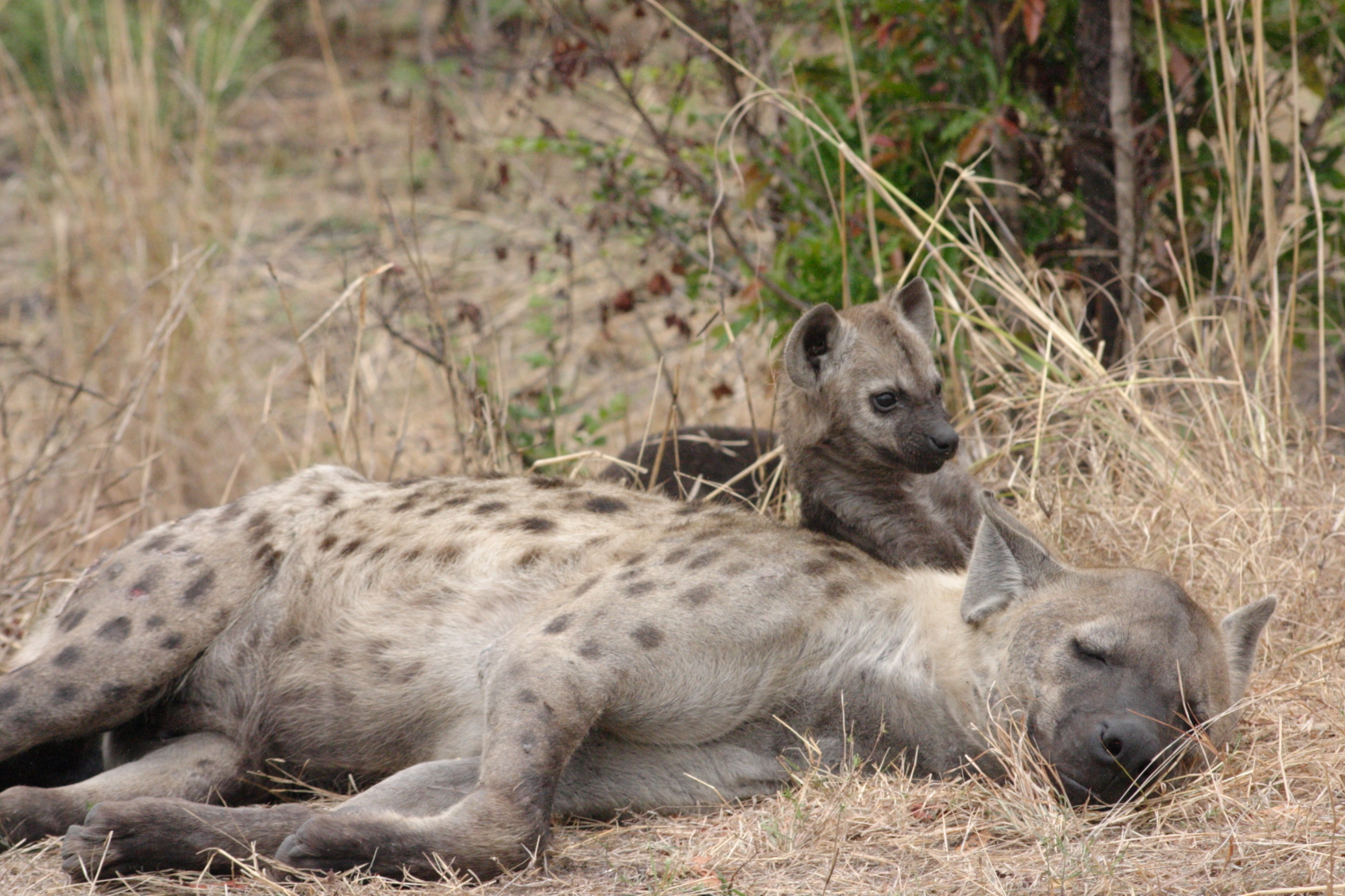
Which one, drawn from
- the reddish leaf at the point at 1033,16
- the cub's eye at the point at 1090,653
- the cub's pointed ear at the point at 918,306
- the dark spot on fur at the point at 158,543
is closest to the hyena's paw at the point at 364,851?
the dark spot on fur at the point at 158,543

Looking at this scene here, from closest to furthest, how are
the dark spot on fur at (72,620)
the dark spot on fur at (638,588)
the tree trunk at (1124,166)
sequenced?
the dark spot on fur at (638,588), the dark spot on fur at (72,620), the tree trunk at (1124,166)

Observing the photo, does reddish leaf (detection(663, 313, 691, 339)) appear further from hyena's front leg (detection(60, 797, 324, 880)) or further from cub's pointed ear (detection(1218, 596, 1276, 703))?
hyena's front leg (detection(60, 797, 324, 880))

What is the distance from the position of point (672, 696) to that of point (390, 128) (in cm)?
871

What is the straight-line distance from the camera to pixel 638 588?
8.64ft

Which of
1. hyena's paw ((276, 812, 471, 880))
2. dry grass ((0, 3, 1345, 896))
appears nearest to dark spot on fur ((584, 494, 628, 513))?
dry grass ((0, 3, 1345, 896))

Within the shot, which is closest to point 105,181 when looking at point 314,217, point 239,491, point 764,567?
point 239,491

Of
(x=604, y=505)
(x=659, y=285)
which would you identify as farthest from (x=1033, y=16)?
(x=604, y=505)

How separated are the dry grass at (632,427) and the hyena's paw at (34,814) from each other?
5 centimetres

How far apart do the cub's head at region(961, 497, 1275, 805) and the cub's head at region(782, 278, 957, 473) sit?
1.59 ft

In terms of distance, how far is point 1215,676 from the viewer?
2.43 meters

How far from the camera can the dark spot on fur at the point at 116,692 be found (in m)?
2.76

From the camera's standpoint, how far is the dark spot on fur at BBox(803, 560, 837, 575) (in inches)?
106

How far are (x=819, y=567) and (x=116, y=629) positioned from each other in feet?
4.71

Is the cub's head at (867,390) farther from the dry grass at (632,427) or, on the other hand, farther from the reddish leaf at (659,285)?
the reddish leaf at (659,285)
